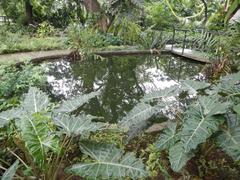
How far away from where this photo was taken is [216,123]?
245 centimetres

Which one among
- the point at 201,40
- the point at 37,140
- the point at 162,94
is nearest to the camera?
the point at 37,140

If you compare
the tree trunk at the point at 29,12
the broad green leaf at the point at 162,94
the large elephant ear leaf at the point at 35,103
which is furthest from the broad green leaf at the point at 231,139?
the tree trunk at the point at 29,12

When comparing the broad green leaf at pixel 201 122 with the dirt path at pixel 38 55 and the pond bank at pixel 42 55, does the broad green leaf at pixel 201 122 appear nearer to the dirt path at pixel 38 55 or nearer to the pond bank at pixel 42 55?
the dirt path at pixel 38 55

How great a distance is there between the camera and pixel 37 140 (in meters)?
2.20

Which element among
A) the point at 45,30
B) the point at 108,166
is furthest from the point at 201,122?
the point at 45,30

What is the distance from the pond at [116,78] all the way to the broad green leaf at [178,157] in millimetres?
2182

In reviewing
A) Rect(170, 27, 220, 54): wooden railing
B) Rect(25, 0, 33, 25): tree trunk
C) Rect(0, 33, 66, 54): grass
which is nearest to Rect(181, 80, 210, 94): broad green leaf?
Rect(170, 27, 220, 54): wooden railing

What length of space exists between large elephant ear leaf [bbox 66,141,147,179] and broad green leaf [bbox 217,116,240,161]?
635 millimetres

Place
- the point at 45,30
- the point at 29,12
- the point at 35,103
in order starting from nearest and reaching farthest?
1. the point at 35,103
2. the point at 45,30
3. the point at 29,12

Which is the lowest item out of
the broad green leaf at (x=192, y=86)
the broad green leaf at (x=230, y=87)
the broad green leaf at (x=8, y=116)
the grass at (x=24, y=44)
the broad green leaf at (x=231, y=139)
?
the grass at (x=24, y=44)

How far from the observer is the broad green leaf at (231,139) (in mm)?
2271

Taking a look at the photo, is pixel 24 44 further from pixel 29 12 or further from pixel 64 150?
pixel 64 150

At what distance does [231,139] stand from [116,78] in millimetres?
4485

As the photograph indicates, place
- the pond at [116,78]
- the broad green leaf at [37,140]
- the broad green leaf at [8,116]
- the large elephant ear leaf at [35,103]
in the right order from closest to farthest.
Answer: the broad green leaf at [37,140] → the broad green leaf at [8,116] → the large elephant ear leaf at [35,103] → the pond at [116,78]
